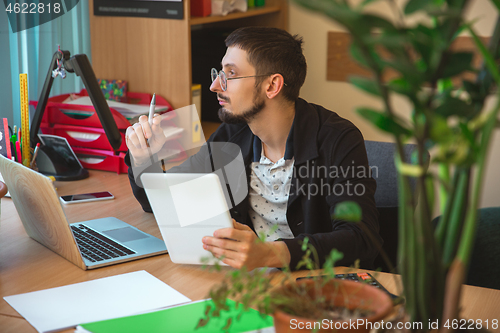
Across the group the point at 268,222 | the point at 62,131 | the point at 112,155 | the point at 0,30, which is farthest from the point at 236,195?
the point at 0,30

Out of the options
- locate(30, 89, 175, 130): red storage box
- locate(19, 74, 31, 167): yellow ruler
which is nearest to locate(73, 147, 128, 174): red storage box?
locate(30, 89, 175, 130): red storage box

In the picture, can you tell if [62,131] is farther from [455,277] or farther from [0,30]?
[455,277]

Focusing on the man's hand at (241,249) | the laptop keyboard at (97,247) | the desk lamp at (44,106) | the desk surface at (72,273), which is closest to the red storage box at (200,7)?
the desk lamp at (44,106)

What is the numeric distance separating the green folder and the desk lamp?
87 cm

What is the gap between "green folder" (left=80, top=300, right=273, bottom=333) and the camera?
824 mm

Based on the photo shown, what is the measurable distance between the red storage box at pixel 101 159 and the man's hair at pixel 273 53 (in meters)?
0.61

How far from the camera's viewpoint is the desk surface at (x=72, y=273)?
2.96 feet

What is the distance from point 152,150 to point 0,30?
0.87 m

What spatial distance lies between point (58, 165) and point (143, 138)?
0.50 metres

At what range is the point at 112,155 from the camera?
182 centimetres

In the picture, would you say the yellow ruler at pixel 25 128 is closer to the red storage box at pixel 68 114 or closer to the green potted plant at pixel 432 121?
the red storage box at pixel 68 114

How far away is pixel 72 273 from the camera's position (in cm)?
106

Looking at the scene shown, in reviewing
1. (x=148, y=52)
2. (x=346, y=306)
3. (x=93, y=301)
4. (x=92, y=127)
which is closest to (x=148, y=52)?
(x=148, y=52)

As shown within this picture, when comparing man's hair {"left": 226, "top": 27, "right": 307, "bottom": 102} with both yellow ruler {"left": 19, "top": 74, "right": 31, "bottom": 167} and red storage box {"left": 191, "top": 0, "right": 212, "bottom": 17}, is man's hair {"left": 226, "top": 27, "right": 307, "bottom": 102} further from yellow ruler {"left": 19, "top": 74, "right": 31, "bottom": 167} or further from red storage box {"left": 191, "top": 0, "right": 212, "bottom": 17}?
yellow ruler {"left": 19, "top": 74, "right": 31, "bottom": 167}
